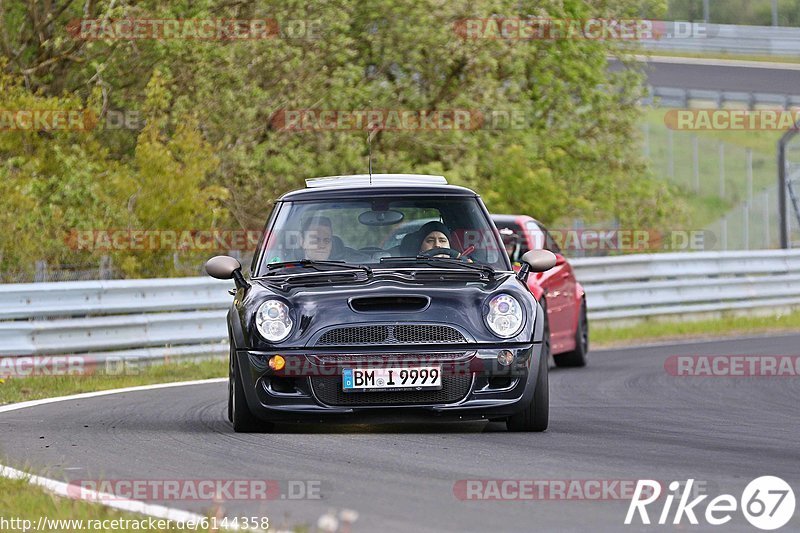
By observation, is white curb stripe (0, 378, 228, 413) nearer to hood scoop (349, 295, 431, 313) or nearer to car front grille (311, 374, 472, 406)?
car front grille (311, 374, 472, 406)

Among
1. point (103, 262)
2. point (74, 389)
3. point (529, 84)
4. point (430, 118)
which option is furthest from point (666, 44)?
point (74, 389)

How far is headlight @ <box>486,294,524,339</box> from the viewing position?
9430 mm

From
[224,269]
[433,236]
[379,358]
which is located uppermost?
[433,236]

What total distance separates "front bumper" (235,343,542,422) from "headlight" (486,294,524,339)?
92 millimetres

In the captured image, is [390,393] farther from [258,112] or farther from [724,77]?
[724,77]

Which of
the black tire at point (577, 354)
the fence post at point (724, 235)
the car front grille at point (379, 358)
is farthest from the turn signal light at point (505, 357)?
the fence post at point (724, 235)

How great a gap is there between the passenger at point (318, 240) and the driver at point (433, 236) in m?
Result: 0.58

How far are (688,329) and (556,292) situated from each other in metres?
7.41

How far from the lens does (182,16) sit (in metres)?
23.8

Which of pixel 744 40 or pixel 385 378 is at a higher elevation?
pixel 744 40

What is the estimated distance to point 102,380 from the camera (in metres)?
15.4

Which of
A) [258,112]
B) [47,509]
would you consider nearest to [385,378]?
[47,509]

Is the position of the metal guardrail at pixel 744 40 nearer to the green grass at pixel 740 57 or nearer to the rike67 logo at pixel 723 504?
the green grass at pixel 740 57

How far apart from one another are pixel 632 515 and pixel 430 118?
73.0ft
